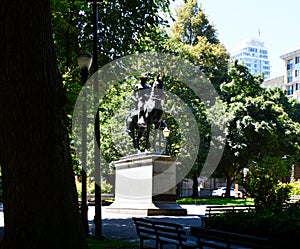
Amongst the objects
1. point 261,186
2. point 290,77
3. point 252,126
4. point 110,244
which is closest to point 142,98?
point 261,186

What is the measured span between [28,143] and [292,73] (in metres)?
97.5

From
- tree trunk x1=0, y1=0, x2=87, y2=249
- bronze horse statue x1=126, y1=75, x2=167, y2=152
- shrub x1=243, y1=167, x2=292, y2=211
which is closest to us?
tree trunk x1=0, y1=0, x2=87, y2=249

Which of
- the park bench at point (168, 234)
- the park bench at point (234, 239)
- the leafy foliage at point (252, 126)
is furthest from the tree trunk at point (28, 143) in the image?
the leafy foliage at point (252, 126)

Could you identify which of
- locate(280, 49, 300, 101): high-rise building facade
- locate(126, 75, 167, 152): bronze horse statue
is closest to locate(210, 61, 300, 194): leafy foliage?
locate(126, 75, 167, 152): bronze horse statue

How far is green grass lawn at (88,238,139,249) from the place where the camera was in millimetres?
12130

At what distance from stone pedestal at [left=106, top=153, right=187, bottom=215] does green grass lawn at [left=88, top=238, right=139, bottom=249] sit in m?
8.85

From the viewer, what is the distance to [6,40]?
767 cm

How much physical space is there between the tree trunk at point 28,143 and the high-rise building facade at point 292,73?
3672 inches

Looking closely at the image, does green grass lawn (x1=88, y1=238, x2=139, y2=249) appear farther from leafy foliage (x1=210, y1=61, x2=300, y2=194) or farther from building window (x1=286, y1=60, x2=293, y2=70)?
building window (x1=286, y1=60, x2=293, y2=70)

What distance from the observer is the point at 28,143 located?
25.0 ft

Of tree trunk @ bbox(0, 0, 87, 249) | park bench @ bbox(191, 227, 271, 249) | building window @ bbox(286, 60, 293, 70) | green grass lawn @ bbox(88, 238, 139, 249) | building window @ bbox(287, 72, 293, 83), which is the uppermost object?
building window @ bbox(286, 60, 293, 70)

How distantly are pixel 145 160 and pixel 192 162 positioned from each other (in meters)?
21.4

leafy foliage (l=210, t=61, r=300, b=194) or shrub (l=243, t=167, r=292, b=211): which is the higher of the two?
leafy foliage (l=210, t=61, r=300, b=194)

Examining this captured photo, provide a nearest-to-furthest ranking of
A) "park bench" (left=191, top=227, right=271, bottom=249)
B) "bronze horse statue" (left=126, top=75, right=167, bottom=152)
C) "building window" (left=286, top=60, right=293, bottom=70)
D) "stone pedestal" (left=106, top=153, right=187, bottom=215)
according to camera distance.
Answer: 1. "park bench" (left=191, top=227, right=271, bottom=249)
2. "stone pedestal" (left=106, top=153, right=187, bottom=215)
3. "bronze horse statue" (left=126, top=75, right=167, bottom=152)
4. "building window" (left=286, top=60, right=293, bottom=70)
